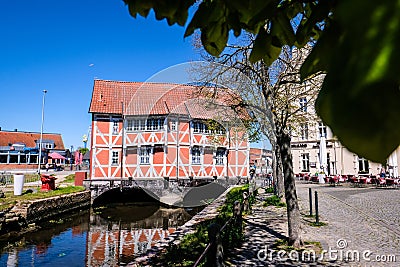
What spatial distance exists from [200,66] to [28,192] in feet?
47.8

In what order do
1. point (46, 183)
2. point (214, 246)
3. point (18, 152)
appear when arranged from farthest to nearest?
point (18, 152) → point (46, 183) → point (214, 246)

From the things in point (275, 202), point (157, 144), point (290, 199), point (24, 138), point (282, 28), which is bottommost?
point (275, 202)

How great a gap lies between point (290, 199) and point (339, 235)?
6.03 feet

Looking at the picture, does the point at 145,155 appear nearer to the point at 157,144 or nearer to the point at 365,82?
the point at 157,144

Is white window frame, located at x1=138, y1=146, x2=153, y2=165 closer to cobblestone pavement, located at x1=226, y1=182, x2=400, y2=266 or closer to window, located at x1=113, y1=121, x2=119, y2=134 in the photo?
window, located at x1=113, y1=121, x2=119, y2=134

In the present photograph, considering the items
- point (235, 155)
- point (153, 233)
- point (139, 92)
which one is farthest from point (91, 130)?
point (153, 233)

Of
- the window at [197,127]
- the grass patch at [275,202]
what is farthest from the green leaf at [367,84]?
the window at [197,127]

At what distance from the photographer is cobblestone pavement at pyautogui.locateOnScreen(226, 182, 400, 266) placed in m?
6.34

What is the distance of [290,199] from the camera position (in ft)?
25.8

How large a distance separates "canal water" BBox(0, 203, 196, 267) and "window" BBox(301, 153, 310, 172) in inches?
773

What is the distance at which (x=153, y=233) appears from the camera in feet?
47.9

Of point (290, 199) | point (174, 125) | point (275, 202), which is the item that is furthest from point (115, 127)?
point (290, 199)

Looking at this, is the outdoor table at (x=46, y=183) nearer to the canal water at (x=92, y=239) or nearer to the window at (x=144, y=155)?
the canal water at (x=92, y=239)

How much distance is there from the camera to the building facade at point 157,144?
23.8m
